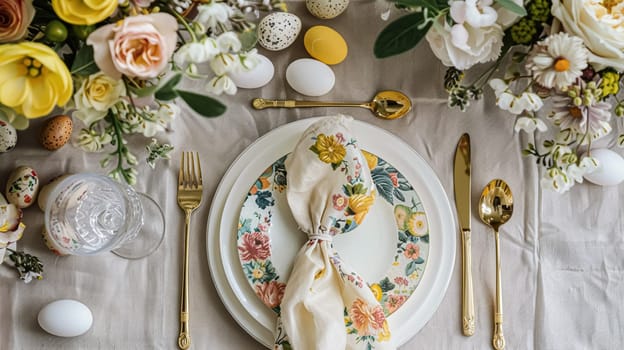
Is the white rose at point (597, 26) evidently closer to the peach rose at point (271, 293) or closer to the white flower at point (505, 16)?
the white flower at point (505, 16)

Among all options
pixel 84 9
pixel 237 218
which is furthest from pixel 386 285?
pixel 84 9

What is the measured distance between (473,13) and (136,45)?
371 millimetres

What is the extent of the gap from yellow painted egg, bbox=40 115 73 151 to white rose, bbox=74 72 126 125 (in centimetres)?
31

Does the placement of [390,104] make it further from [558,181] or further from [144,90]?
[144,90]

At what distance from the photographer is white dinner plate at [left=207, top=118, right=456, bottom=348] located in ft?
2.94

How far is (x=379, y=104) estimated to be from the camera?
0.94 m

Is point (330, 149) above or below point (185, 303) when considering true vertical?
above

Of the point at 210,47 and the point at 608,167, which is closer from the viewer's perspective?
the point at 210,47

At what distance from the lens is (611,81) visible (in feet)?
2.48

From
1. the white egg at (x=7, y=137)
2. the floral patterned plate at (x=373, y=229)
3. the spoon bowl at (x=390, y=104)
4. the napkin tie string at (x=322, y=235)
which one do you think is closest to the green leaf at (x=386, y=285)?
the floral patterned plate at (x=373, y=229)

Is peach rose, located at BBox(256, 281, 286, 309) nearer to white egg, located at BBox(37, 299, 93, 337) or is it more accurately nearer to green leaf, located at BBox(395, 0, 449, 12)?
white egg, located at BBox(37, 299, 93, 337)

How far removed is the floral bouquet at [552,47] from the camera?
70 centimetres

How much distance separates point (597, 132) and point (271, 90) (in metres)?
0.45

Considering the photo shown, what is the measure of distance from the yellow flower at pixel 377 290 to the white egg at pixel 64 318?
0.40m
